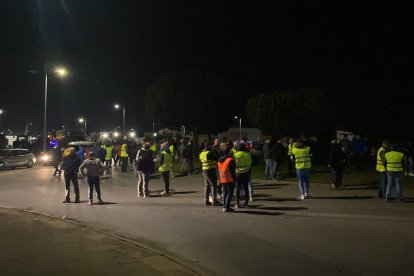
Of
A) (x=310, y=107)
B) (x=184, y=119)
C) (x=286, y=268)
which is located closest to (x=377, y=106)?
(x=310, y=107)

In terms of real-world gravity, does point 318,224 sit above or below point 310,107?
below

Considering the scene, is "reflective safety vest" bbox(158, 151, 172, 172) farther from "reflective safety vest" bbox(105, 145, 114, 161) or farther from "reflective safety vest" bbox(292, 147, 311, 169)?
"reflective safety vest" bbox(105, 145, 114, 161)

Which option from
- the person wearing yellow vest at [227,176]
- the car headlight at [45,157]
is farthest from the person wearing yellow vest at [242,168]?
the car headlight at [45,157]

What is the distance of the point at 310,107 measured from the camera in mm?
35219

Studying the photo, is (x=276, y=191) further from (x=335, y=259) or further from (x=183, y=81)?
(x=183, y=81)

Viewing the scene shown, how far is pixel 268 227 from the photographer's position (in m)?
10.1

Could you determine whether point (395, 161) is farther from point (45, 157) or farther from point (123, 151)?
point (45, 157)

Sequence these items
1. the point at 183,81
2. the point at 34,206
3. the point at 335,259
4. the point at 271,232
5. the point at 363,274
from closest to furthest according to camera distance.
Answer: the point at 363,274 → the point at 335,259 → the point at 271,232 → the point at 34,206 → the point at 183,81

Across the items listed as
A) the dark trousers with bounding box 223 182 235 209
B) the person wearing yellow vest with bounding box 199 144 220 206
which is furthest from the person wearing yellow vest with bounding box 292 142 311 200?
the dark trousers with bounding box 223 182 235 209

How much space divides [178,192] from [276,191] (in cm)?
344

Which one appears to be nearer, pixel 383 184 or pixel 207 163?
pixel 207 163

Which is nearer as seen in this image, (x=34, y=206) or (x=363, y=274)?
(x=363, y=274)

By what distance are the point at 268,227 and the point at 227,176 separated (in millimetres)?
2327

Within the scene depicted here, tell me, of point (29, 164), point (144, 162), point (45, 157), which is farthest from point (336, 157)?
point (45, 157)
